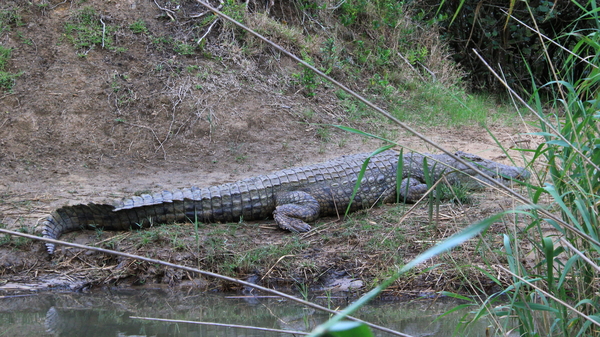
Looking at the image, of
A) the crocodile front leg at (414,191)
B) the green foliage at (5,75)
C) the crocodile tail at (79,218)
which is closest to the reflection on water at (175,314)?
the crocodile tail at (79,218)

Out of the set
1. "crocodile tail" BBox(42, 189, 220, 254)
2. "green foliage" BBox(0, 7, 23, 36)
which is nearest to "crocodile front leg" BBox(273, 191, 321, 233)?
"crocodile tail" BBox(42, 189, 220, 254)

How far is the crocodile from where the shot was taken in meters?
4.31

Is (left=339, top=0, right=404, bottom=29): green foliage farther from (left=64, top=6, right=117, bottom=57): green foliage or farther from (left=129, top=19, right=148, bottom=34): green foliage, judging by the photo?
(left=64, top=6, right=117, bottom=57): green foliage

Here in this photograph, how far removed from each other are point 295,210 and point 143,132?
2.63 metres

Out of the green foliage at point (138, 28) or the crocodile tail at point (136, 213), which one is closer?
the crocodile tail at point (136, 213)

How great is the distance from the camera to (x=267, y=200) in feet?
15.5

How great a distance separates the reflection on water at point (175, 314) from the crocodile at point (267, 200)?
2.26 ft

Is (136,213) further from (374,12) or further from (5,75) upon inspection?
(374,12)

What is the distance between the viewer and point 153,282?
3859mm

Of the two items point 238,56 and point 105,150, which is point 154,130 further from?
point 238,56

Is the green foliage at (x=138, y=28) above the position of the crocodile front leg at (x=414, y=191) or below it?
above

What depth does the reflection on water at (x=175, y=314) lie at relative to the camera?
9.86 feet

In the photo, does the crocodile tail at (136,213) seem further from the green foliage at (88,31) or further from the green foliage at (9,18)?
the green foliage at (9,18)

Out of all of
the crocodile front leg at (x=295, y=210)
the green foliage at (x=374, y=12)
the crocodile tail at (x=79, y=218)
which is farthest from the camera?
the green foliage at (x=374, y=12)
